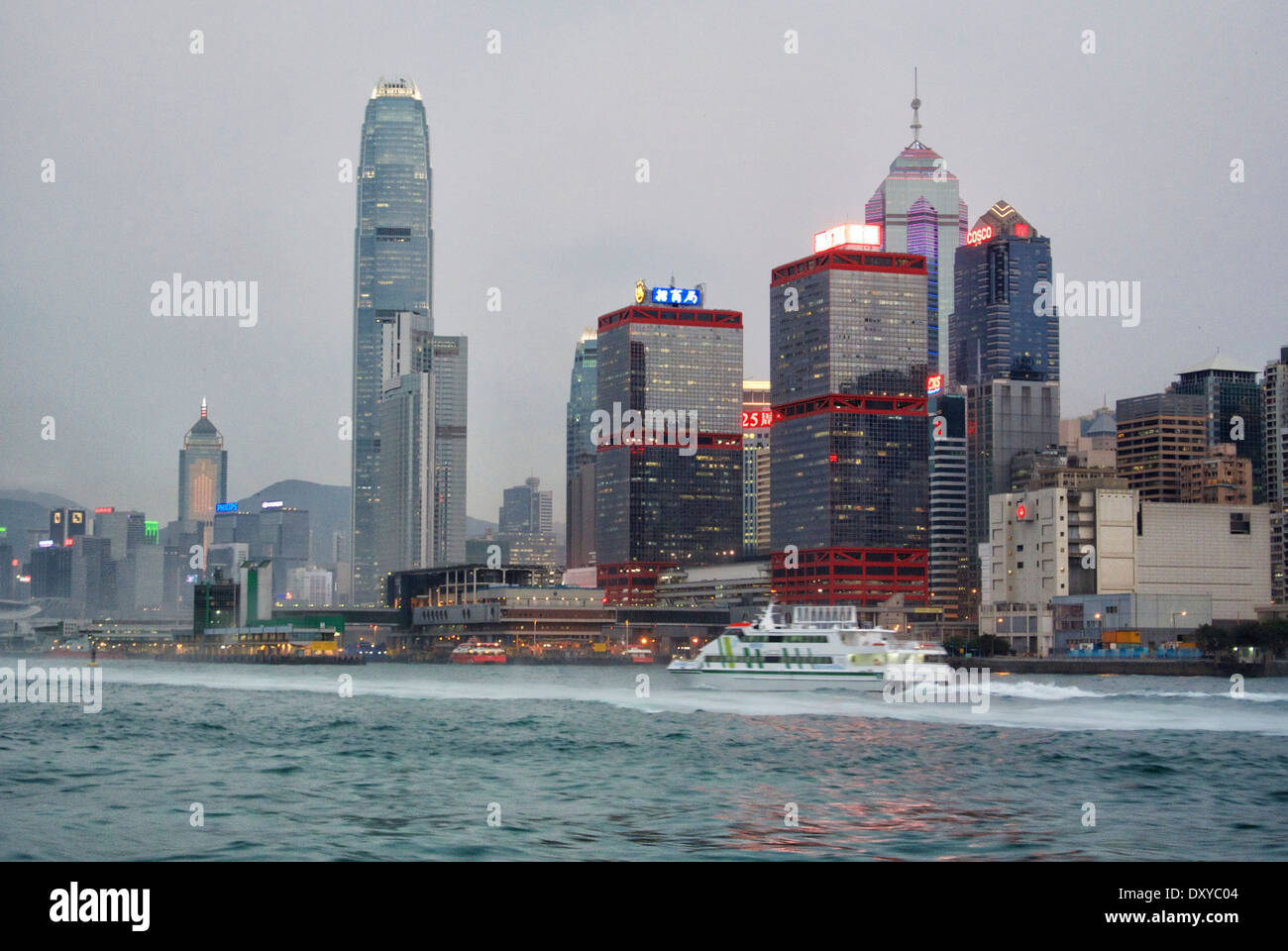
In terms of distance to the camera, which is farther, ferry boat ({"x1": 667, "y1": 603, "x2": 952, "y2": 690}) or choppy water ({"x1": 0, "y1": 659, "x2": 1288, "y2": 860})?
ferry boat ({"x1": 667, "y1": 603, "x2": 952, "y2": 690})

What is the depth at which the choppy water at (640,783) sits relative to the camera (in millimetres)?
24641

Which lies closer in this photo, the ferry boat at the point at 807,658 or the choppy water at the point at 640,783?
the choppy water at the point at 640,783

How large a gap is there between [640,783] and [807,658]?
188ft

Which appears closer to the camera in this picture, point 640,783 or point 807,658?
point 640,783

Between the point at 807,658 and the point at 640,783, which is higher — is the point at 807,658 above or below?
below

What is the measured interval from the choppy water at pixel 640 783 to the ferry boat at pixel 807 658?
17062 mm

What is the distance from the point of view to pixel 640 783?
118 feet

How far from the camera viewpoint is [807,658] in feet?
302

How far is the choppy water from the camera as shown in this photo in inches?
970

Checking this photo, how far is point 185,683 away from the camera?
Answer: 12131 centimetres

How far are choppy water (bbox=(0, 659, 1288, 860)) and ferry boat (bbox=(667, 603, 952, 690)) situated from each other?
17.1m

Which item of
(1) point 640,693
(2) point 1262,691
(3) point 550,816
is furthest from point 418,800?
(2) point 1262,691
